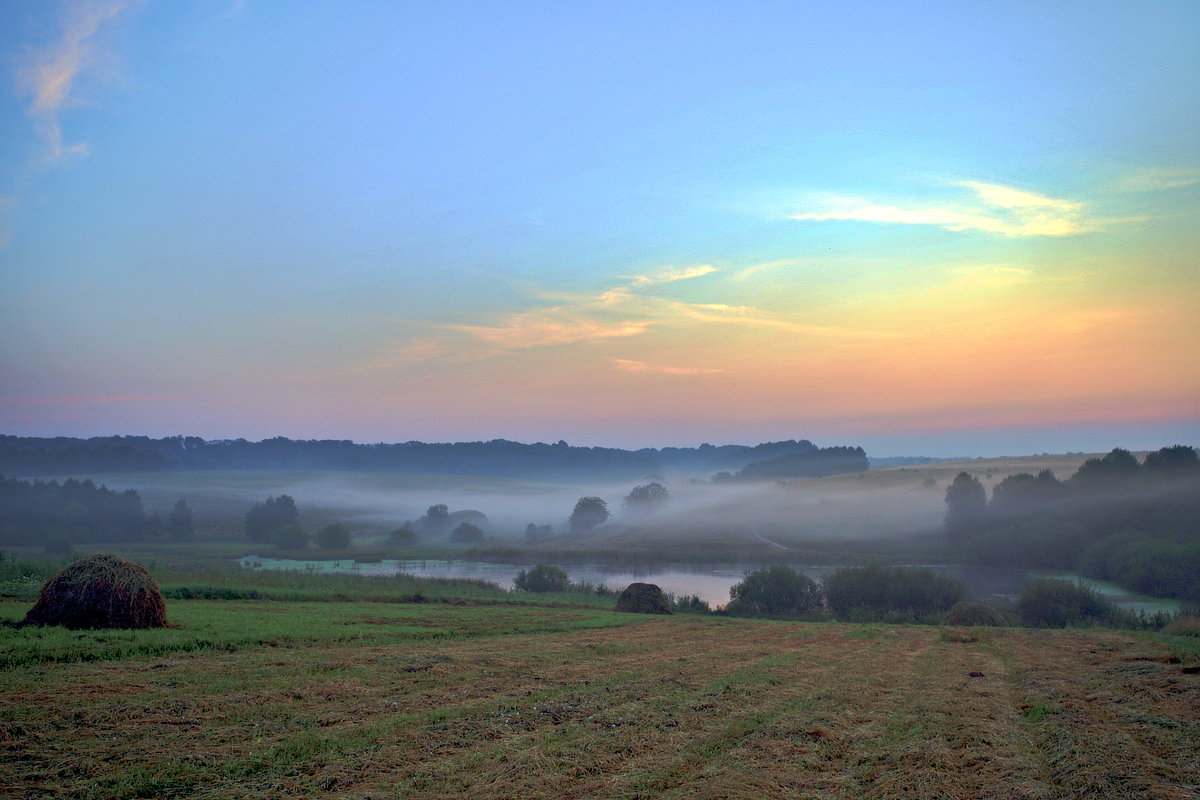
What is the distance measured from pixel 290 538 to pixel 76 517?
1101 inches

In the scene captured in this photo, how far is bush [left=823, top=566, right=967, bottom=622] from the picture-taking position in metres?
42.3

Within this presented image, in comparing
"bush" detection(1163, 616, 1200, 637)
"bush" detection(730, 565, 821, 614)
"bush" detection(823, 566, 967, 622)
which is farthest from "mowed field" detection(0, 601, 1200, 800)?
"bush" detection(823, 566, 967, 622)

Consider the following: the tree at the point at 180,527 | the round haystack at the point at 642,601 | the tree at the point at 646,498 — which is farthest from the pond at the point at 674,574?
the tree at the point at 646,498

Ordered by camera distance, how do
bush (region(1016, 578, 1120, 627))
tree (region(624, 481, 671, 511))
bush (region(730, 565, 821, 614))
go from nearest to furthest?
bush (region(1016, 578, 1120, 627))
bush (region(730, 565, 821, 614))
tree (region(624, 481, 671, 511))

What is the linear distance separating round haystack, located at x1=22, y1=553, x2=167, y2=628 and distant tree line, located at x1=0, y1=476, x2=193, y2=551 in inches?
2986

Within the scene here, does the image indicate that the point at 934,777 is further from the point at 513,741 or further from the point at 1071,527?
the point at 1071,527

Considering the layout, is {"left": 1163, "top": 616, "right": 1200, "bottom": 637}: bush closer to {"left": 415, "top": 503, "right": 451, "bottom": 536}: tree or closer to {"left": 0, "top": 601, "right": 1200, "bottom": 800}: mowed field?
{"left": 0, "top": 601, "right": 1200, "bottom": 800}: mowed field

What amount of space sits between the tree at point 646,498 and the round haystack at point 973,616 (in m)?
92.1

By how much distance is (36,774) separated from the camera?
6930 mm

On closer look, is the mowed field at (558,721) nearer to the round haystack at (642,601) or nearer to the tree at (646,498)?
the round haystack at (642,601)

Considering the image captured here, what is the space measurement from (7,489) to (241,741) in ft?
380

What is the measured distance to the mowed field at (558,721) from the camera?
24.2 ft

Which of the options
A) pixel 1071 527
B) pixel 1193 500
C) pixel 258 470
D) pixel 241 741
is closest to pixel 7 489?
pixel 258 470

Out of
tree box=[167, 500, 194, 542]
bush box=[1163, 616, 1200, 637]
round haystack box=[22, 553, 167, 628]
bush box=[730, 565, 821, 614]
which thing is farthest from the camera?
tree box=[167, 500, 194, 542]
